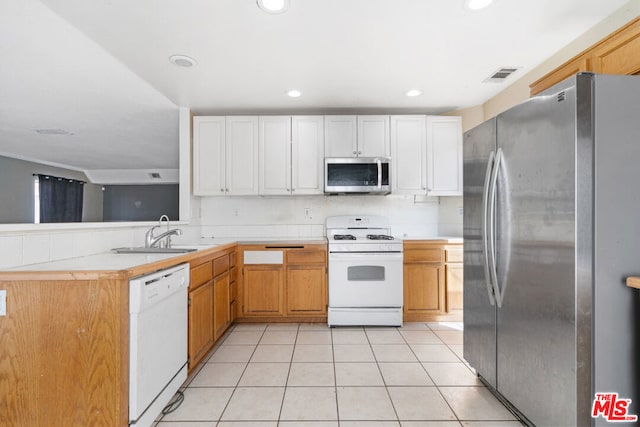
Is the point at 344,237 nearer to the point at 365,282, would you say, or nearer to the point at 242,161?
the point at 365,282

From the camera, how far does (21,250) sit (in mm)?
1512

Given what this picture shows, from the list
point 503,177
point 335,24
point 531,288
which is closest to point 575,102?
point 503,177

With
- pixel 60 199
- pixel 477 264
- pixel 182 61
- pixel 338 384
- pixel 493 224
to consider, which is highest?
pixel 182 61

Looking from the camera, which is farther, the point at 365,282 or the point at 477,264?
the point at 365,282

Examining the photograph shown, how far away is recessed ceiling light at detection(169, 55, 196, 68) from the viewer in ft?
7.63

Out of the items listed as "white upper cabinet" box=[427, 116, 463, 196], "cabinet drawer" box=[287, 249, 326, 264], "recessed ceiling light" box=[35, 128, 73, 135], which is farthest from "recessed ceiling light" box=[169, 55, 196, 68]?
"recessed ceiling light" box=[35, 128, 73, 135]

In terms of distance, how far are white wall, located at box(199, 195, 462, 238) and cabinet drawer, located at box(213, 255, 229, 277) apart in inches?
35.1

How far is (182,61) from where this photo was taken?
238cm

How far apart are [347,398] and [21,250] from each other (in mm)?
1931

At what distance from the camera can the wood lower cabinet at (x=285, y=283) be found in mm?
3148

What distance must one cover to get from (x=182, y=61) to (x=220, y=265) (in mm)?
1680

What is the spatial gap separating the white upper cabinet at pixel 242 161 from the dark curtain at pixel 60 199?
5.78m

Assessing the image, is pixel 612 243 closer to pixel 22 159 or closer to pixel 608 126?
pixel 608 126

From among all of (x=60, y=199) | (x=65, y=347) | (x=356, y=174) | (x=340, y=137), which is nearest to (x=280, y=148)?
(x=340, y=137)
